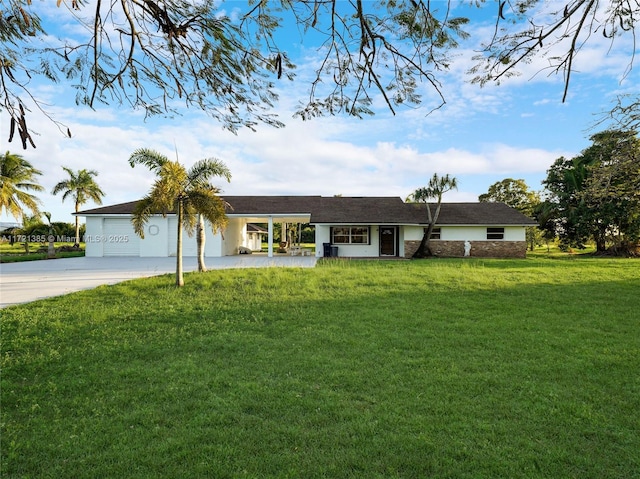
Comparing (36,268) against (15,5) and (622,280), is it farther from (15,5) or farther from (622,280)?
(622,280)

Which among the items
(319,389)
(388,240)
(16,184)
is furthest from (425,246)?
(16,184)

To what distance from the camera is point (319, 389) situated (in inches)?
185

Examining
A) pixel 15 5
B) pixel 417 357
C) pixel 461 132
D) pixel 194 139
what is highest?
pixel 15 5

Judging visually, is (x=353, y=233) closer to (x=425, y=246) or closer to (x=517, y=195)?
(x=425, y=246)

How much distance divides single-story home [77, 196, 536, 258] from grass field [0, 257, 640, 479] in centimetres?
1526

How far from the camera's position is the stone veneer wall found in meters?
25.1

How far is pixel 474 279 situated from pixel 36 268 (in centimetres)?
1872

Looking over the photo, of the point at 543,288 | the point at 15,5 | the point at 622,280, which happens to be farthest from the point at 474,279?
the point at 15,5

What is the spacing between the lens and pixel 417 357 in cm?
592

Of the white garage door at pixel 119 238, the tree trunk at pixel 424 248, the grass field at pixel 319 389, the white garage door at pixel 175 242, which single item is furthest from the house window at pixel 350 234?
the grass field at pixel 319 389

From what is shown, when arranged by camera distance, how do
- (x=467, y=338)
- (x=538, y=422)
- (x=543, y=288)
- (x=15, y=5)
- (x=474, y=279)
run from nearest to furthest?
(x=15, y=5), (x=538, y=422), (x=467, y=338), (x=543, y=288), (x=474, y=279)

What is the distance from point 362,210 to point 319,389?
73.3 ft

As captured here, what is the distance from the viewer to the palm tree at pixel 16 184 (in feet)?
71.6

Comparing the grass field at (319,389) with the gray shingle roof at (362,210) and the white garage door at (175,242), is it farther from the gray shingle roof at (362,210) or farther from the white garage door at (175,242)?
the white garage door at (175,242)
